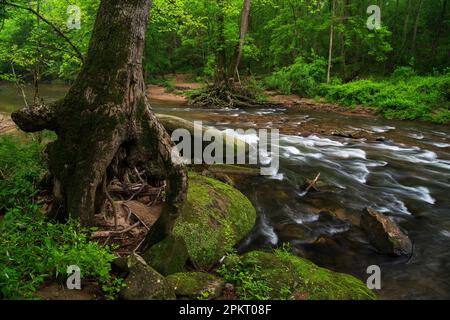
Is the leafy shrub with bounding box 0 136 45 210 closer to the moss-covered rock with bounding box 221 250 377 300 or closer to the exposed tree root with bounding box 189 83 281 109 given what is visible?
the moss-covered rock with bounding box 221 250 377 300

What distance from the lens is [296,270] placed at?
4020mm

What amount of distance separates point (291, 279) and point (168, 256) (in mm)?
1428

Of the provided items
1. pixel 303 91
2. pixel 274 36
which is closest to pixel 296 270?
pixel 303 91

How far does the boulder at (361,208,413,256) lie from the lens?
→ 17.3 feet

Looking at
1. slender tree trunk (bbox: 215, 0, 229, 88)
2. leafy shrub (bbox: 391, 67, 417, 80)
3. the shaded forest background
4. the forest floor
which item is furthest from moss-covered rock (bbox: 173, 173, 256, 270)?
leafy shrub (bbox: 391, 67, 417, 80)

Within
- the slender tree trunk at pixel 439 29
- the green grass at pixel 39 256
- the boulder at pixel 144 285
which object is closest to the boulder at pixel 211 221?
the boulder at pixel 144 285

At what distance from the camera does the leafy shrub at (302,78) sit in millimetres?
24016

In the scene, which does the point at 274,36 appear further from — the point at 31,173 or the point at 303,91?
the point at 31,173

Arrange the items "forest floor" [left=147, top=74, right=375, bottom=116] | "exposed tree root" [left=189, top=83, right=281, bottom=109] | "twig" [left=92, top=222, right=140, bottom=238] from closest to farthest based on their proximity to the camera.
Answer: "twig" [left=92, top=222, right=140, bottom=238] → "forest floor" [left=147, top=74, right=375, bottom=116] → "exposed tree root" [left=189, top=83, right=281, bottom=109]

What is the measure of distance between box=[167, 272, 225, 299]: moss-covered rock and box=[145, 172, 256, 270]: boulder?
1.32 feet

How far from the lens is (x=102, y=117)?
157 inches

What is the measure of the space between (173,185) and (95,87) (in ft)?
4.88

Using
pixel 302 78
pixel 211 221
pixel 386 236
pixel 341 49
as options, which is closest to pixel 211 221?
pixel 211 221

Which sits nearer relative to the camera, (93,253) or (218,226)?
(93,253)
